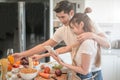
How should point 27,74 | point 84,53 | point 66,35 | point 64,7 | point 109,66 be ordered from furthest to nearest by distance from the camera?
point 109,66 < point 66,35 < point 64,7 < point 27,74 < point 84,53

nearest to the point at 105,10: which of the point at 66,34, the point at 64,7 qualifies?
the point at 66,34

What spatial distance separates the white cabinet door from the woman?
200 cm

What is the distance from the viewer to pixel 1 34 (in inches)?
130

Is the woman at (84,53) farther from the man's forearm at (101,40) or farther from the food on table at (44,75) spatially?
the food on table at (44,75)

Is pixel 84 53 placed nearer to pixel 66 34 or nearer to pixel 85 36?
pixel 85 36

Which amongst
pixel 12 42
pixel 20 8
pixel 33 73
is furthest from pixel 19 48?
pixel 33 73

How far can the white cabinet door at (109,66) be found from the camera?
12.1 ft

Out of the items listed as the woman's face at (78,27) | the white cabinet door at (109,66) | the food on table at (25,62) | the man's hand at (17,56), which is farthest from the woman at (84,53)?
the white cabinet door at (109,66)

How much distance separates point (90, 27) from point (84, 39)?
136mm

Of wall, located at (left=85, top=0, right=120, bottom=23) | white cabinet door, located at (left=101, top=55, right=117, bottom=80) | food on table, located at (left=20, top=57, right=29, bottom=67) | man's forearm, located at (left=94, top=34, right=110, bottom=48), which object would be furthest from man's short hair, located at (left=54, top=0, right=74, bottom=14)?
white cabinet door, located at (left=101, top=55, right=117, bottom=80)

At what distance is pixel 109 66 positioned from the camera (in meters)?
3.75

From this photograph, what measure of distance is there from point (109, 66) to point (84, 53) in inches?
90.5

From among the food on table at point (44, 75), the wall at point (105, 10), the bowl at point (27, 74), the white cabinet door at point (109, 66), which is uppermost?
the wall at point (105, 10)

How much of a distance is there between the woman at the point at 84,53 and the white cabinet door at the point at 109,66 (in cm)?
200
